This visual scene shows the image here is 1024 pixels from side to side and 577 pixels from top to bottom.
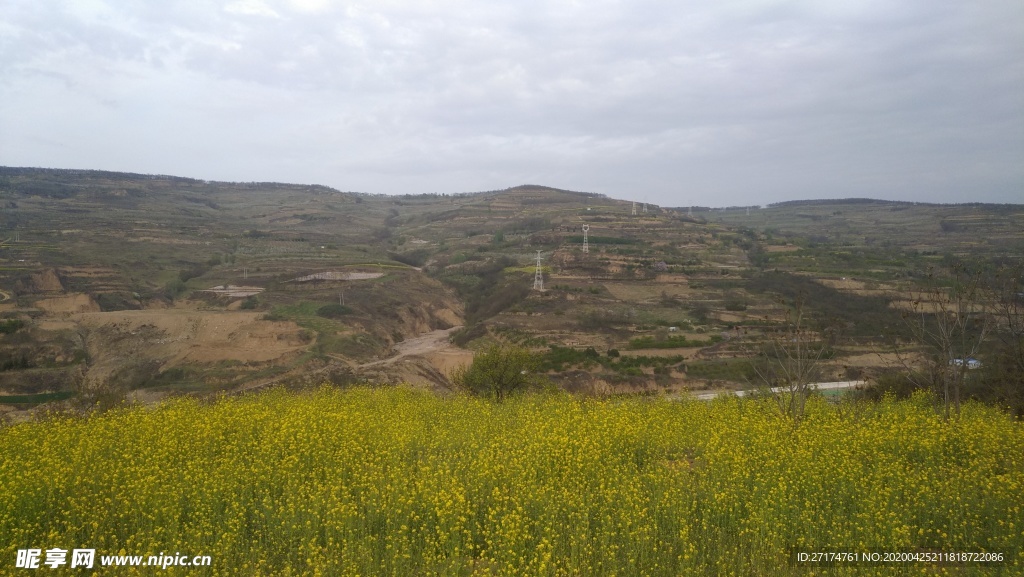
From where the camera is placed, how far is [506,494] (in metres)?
9.46

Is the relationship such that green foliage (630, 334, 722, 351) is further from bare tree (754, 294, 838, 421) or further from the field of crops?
the field of crops

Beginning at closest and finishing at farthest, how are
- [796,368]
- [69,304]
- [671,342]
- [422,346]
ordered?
[796,368]
[671,342]
[69,304]
[422,346]

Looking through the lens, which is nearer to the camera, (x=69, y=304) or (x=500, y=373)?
(x=500, y=373)

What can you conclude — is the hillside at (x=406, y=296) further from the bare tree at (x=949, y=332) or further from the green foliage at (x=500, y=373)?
the green foliage at (x=500, y=373)

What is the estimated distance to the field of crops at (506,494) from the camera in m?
7.72

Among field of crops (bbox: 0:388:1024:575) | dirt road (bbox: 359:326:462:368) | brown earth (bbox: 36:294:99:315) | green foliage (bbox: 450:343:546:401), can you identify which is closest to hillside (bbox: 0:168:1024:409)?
brown earth (bbox: 36:294:99:315)

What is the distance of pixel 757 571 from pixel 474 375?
69.9 ft

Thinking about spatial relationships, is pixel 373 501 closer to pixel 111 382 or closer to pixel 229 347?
pixel 111 382

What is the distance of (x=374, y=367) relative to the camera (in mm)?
40875

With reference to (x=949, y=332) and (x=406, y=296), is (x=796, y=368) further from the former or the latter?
(x=406, y=296)

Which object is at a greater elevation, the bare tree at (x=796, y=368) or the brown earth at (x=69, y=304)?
the bare tree at (x=796, y=368)

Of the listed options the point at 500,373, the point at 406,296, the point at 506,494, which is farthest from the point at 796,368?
the point at 406,296

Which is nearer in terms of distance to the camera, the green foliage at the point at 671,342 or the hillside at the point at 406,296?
the hillside at the point at 406,296

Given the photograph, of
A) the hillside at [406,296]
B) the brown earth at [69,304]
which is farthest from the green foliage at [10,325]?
the brown earth at [69,304]
